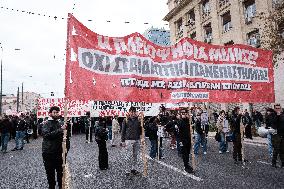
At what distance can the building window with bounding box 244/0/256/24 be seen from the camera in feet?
91.5

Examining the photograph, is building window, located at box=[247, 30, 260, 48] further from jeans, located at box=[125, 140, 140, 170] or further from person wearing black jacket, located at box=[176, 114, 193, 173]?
jeans, located at box=[125, 140, 140, 170]

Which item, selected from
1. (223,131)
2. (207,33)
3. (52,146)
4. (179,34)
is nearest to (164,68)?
(52,146)

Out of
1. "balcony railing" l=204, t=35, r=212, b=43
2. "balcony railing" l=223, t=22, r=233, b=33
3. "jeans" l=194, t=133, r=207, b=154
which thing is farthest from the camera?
"balcony railing" l=204, t=35, r=212, b=43

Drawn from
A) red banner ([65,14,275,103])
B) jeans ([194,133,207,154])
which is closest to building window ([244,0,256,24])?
jeans ([194,133,207,154])

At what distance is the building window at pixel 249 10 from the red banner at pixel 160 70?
19.7 metres

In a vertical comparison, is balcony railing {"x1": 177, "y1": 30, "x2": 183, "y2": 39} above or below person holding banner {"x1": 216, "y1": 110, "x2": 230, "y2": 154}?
above

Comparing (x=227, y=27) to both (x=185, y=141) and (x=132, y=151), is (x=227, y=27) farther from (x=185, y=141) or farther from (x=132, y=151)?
(x=132, y=151)

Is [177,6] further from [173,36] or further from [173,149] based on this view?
[173,149]

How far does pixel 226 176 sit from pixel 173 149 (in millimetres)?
6352

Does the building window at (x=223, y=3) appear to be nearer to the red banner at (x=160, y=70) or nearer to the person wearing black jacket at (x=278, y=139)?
the red banner at (x=160, y=70)

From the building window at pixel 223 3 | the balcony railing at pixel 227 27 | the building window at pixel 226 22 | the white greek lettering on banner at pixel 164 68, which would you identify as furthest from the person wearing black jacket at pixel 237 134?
the building window at pixel 223 3

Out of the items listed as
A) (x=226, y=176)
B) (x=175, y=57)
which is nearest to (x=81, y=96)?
(x=175, y=57)

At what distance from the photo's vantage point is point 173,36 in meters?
42.1

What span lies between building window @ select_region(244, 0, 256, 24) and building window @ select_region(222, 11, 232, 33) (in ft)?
8.00
